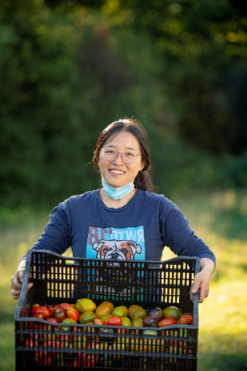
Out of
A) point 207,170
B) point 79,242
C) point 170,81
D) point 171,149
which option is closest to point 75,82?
point 171,149

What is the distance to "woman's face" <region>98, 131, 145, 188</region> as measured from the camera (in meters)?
2.78

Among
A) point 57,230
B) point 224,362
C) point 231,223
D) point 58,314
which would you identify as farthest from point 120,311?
point 231,223

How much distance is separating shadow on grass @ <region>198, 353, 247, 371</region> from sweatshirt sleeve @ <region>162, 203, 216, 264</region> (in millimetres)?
1715

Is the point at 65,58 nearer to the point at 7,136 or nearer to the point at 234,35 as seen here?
the point at 7,136

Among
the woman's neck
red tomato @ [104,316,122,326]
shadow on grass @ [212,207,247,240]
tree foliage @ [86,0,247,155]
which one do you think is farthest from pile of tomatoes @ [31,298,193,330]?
tree foliage @ [86,0,247,155]

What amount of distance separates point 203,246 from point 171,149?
1543cm

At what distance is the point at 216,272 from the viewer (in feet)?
24.1

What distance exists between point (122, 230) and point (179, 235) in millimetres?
291

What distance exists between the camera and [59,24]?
51.8 feet

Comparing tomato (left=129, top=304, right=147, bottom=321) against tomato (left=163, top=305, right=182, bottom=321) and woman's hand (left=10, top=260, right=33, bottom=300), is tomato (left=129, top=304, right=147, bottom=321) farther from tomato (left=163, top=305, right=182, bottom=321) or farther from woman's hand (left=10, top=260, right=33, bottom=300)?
woman's hand (left=10, top=260, right=33, bottom=300)

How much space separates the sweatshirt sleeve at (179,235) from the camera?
2.70 meters

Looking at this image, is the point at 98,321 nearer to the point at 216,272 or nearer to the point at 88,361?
the point at 88,361

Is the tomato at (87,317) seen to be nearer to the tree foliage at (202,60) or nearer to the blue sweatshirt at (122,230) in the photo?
the blue sweatshirt at (122,230)

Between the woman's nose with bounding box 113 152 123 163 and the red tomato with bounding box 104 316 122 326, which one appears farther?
the woman's nose with bounding box 113 152 123 163
